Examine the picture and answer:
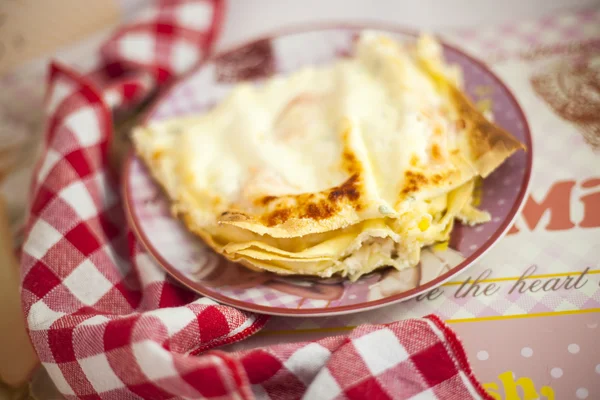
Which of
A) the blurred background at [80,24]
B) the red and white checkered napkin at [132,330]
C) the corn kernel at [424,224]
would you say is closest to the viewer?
the red and white checkered napkin at [132,330]

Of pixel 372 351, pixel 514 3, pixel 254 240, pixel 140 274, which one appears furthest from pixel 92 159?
pixel 514 3

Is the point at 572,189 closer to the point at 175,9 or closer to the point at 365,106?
the point at 365,106

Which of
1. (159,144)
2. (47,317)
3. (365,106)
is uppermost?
(365,106)

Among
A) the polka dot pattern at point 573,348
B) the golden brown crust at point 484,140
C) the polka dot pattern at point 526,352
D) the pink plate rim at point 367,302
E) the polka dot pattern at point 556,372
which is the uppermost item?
the golden brown crust at point 484,140

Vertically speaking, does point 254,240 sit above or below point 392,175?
below

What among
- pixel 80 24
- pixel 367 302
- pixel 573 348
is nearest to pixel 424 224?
pixel 367 302

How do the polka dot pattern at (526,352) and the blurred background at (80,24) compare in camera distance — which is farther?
the blurred background at (80,24)

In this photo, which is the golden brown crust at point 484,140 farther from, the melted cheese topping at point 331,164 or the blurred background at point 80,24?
the blurred background at point 80,24

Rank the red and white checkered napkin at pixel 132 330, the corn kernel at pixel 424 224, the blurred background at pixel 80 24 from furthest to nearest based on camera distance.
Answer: the blurred background at pixel 80 24, the corn kernel at pixel 424 224, the red and white checkered napkin at pixel 132 330

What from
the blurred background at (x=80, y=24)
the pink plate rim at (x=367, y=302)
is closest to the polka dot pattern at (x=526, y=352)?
the pink plate rim at (x=367, y=302)
